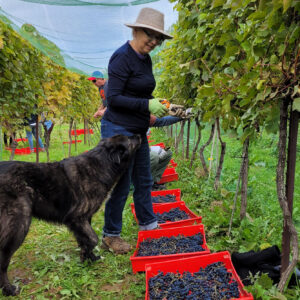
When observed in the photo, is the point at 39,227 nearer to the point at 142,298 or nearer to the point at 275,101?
the point at 142,298

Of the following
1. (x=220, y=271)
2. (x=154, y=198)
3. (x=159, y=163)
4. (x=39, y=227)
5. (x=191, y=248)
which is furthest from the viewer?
(x=159, y=163)

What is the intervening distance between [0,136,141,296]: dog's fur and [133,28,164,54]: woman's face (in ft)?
2.97

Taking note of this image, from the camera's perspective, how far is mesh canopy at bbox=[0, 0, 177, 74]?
152 inches

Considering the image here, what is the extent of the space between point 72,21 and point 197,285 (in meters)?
4.20

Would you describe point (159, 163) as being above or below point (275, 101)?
below

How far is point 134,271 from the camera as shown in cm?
263

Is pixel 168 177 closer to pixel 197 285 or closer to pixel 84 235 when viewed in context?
pixel 84 235

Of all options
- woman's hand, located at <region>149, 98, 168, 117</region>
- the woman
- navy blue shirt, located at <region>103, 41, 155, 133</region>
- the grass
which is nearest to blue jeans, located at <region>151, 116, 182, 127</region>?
the woman

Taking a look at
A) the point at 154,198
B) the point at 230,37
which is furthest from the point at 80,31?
the point at 230,37

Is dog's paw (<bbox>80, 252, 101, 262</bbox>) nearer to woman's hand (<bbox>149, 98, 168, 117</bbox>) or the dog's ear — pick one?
the dog's ear

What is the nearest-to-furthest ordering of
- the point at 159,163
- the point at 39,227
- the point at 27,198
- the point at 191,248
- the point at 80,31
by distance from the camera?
the point at 27,198 → the point at 191,248 → the point at 39,227 → the point at 80,31 → the point at 159,163

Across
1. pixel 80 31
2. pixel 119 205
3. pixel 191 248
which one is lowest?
pixel 191 248

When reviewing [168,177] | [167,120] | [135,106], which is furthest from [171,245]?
[168,177]

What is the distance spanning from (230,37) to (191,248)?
6.48 feet
